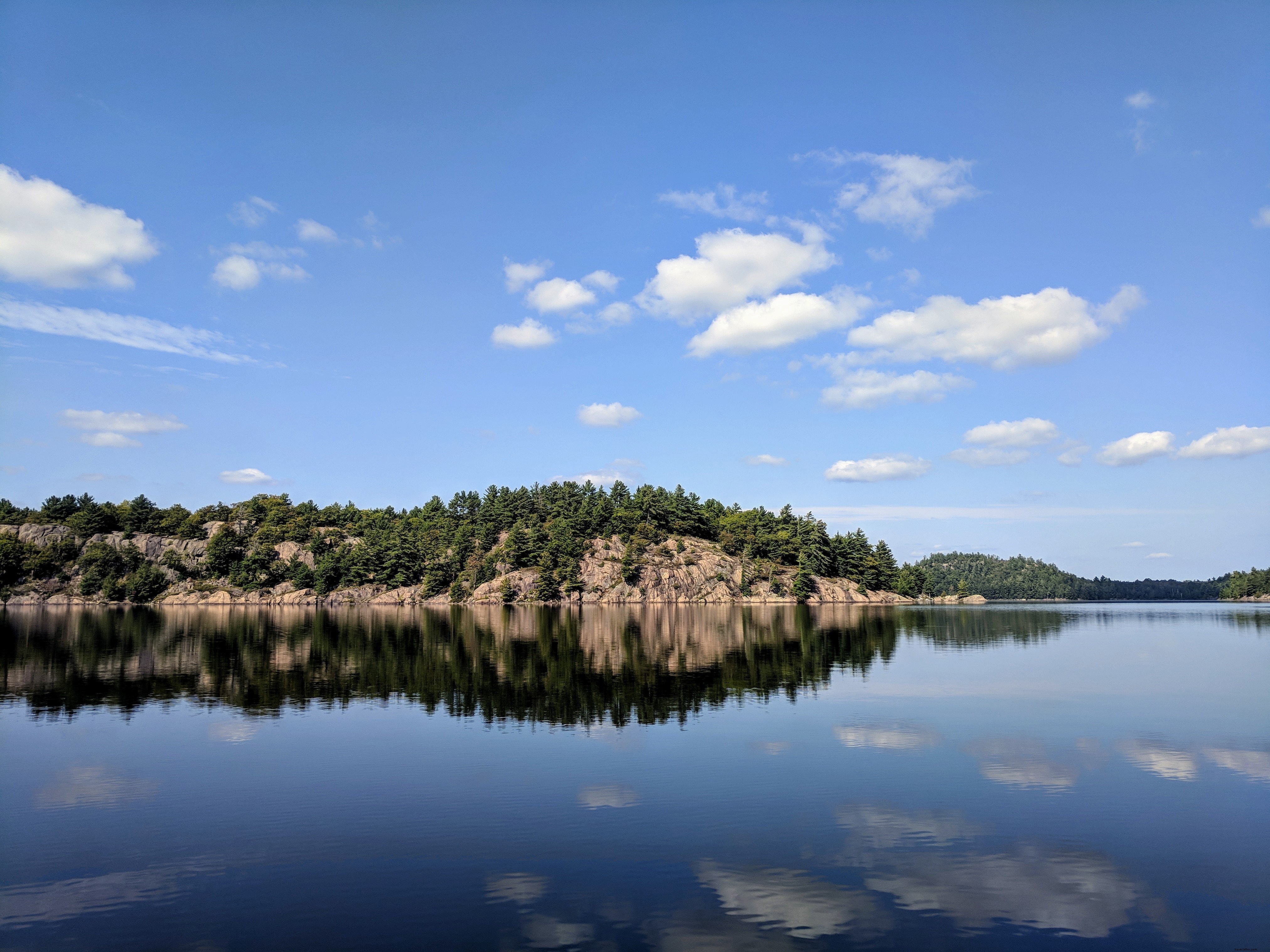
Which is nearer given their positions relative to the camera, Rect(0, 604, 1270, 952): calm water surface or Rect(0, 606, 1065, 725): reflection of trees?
Rect(0, 604, 1270, 952): calm water surface

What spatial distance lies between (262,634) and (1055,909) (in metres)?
122

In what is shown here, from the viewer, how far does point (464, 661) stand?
78.1 metres

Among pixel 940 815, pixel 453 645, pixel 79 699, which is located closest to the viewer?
pixel 940 815

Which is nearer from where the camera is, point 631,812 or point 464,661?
point 631,812

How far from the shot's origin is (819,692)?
58062 millimetres

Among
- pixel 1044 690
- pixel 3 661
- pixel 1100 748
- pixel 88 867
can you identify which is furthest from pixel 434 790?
pixel 3 661

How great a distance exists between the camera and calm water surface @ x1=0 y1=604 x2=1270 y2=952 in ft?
62.4

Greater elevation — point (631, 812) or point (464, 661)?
point (631, 812)

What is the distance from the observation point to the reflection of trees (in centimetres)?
5403

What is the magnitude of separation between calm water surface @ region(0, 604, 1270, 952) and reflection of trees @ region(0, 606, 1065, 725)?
2.91ft

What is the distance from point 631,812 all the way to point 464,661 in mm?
54300

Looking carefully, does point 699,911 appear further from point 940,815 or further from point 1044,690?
point 1044,690

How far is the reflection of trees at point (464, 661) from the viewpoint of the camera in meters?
54.0

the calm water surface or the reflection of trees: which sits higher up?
the calm water surface
